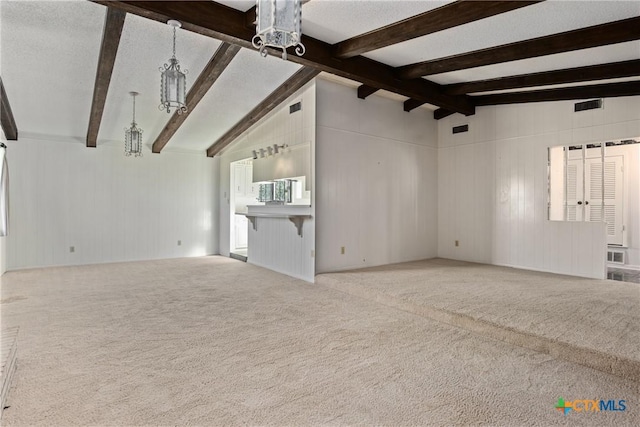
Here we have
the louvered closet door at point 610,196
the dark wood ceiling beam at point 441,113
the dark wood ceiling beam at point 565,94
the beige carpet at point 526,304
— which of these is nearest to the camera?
the beige carpet at point 526,304

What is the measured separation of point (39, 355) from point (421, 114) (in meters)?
6.17

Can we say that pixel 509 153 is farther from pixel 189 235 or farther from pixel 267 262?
pixel 189 235

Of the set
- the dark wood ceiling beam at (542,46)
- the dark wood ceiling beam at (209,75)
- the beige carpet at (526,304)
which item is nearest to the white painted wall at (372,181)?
the beige carpet at (526,304)

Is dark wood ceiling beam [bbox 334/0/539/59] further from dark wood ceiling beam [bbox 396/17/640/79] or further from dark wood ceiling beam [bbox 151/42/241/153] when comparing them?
dark wood ceiling beam [bbox 151/42/241/153]

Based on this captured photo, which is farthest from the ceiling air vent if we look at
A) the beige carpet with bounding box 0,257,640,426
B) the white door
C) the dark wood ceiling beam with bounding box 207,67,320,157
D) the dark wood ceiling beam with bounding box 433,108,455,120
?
the white door

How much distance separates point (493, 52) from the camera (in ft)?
12.8

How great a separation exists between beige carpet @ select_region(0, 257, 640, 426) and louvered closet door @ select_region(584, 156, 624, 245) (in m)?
4.91

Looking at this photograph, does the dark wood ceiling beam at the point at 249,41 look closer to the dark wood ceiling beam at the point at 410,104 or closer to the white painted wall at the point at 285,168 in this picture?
the dark wood ceiling beam at the point at 410,104

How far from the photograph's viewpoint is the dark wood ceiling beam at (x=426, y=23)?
2.89 m

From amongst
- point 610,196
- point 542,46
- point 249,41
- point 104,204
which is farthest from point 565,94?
point 104,204

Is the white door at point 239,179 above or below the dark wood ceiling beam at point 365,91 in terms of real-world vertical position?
below

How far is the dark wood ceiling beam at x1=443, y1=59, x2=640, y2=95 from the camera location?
401 centimetres

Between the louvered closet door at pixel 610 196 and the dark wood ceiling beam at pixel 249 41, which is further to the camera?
the louvered closet door at pixel 610 196

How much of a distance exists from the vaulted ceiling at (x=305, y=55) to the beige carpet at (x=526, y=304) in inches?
96.9
